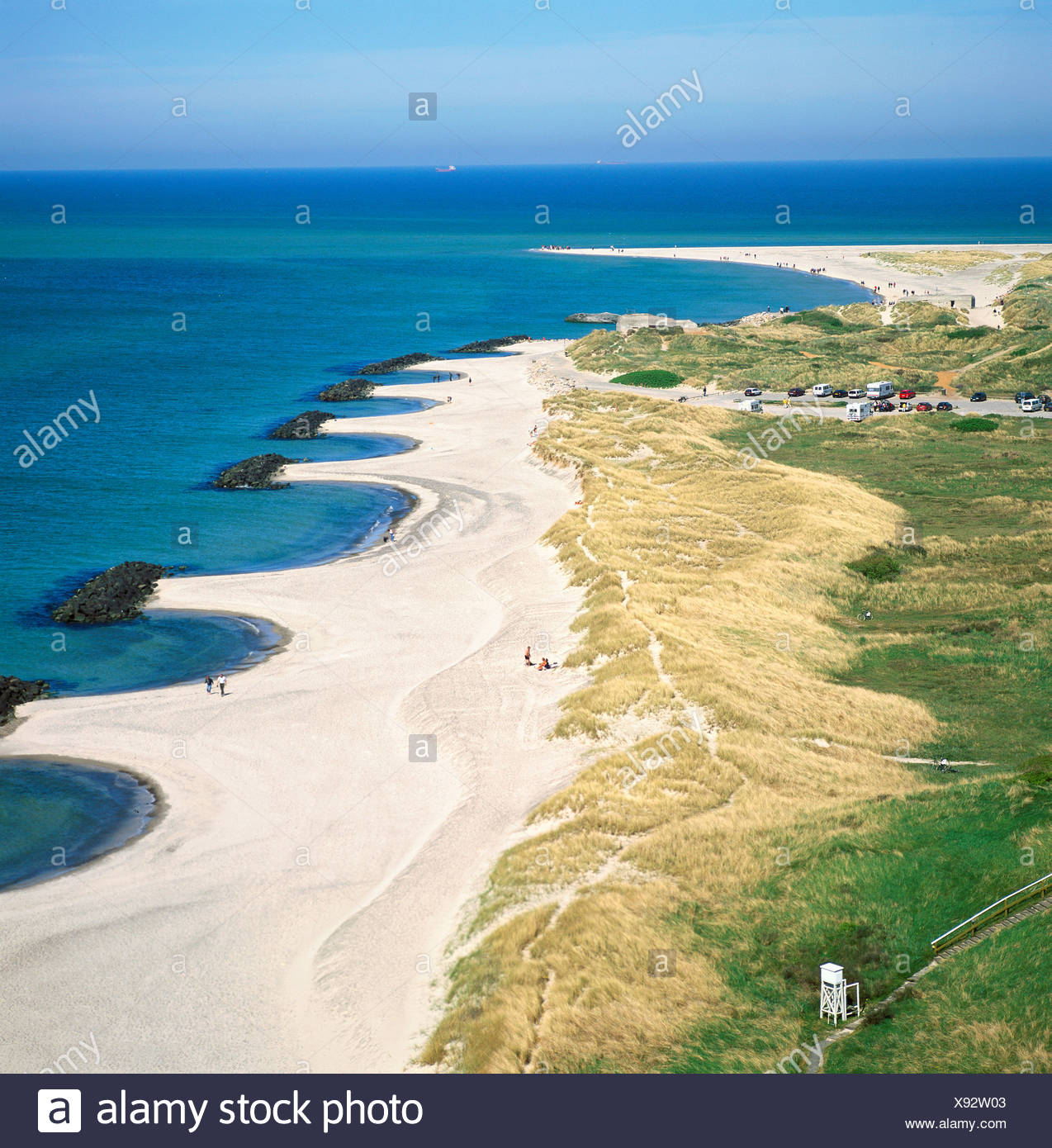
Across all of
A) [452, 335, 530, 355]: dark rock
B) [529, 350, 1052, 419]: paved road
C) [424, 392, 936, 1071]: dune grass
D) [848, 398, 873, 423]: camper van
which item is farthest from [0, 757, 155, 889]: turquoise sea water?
[452, 335, 530, 355]: dark rock

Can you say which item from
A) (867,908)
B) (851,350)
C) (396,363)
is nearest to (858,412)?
(851,350)

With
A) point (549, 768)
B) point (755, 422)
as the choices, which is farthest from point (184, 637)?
point (755, 422)

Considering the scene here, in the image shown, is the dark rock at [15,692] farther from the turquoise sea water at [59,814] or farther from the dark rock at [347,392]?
the dark rock at [347,392]

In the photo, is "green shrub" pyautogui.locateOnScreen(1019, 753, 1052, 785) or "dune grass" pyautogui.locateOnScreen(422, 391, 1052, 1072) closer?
"dune grass" pyautogui.locateOnScreen(422, 391, 1052, 1072)

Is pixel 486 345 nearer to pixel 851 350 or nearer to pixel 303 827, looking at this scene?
pixel 851 350

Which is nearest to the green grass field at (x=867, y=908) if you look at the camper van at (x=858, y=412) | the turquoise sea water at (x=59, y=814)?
the turquoise sea water at (x=59, y=814)

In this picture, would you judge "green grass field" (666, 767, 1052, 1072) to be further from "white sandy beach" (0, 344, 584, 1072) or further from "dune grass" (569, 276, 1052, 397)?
"dune grass" (569, 276, 1052, 397)

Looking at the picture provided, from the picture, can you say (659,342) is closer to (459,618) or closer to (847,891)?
(459,618)
